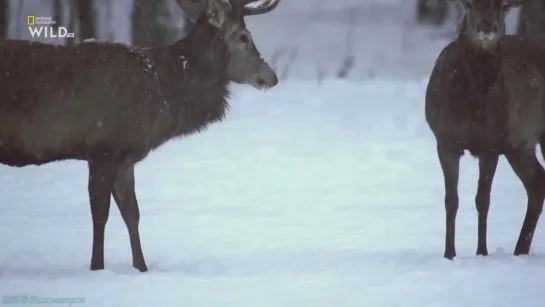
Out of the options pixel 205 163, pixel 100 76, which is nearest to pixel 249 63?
pixel 100 76

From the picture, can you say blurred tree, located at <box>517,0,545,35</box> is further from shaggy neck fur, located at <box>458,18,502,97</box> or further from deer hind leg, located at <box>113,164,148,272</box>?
deer hind leg, located at <box>113,164,148,272</box>

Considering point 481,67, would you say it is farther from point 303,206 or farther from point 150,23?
point 150,23

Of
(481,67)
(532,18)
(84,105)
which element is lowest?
(532,18)

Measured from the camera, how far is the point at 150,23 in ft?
26.6

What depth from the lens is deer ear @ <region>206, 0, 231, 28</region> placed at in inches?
244

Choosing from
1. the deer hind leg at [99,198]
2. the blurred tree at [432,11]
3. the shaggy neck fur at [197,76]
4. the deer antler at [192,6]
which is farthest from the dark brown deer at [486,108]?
the deer hind leg at [99,198]

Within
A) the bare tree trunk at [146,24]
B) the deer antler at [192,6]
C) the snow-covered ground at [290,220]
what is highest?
the deer antler at [192,6]

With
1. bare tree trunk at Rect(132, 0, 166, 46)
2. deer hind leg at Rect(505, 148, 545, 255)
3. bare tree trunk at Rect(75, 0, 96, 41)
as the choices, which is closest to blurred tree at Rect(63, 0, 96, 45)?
bare tree trunk at Rect(75, 0, 96, 41)

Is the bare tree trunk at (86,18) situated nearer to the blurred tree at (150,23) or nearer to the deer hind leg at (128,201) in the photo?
the blurred tree at (150,23)

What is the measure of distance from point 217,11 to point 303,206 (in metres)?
1.70

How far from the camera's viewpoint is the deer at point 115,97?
5914 mm

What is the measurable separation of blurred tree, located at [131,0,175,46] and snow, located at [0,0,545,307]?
0.36 feet

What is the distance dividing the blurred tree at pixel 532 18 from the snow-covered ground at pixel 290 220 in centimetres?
84

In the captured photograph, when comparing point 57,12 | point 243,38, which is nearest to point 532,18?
point 243,38
